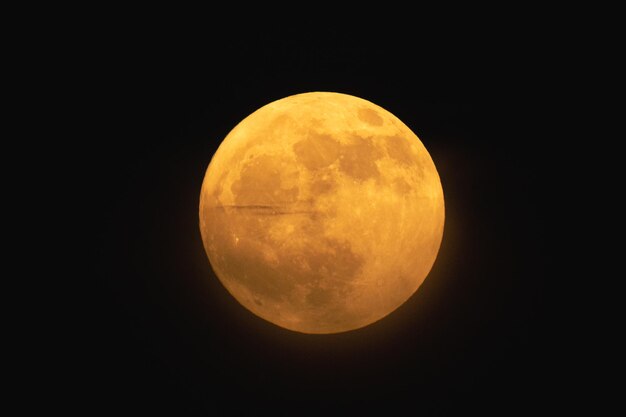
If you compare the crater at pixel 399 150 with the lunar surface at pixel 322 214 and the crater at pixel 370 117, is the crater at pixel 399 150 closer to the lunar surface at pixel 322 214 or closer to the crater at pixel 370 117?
the lunar surface at pixel 322 214

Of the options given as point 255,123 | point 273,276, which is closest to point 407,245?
point 273,276

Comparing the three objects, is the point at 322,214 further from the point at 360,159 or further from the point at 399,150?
the point at 399,150

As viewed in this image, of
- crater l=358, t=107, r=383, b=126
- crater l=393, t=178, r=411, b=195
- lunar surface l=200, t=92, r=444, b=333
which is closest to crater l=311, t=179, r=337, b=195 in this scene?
lunar surface l=200, t=92, r=444, b=333

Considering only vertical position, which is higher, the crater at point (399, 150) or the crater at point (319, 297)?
the crater at point (399, 150)

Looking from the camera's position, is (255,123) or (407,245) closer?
(407,245)

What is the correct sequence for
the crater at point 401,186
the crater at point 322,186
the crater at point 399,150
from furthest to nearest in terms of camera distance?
the crater at point 399,150
the crater at point 401,186
the crater at point 322,186

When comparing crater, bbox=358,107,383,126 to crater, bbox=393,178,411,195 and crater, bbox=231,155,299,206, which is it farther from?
crater, bbox=231,155,299,206

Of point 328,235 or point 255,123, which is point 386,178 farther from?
point 255,123

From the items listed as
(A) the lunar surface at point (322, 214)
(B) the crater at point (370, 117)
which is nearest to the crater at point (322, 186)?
(A) the lunar surface at point (322, 214)
